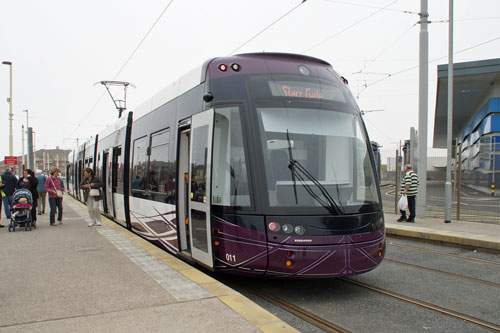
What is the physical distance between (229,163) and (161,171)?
2.58 m

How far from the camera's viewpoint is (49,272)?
5.87 m

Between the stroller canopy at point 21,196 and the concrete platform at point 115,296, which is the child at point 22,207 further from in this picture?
the concrete platform at point 115,296

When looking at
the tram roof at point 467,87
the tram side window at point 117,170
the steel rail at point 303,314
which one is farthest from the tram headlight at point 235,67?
the tram roof at point 467,87

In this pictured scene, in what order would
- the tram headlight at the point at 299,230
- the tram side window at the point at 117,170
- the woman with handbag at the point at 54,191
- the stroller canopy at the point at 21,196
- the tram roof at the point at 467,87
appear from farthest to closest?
the tram roof at the point at 467,87
the woman with handbag at the point at 54,191
the tram side window at the point at 117,170
the stroller canopy at the point at 21,196
the tram headlight at the point at 299,230

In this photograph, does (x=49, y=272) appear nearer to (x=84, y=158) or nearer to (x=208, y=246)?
(x=208, y=246)

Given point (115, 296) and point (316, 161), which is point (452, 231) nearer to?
point (316, 161)

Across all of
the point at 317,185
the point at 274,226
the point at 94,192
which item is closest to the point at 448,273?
the point at 317,185

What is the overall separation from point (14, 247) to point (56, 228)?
3.12m

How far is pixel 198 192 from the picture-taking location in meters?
5.94

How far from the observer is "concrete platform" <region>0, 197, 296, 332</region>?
3859 millimetres

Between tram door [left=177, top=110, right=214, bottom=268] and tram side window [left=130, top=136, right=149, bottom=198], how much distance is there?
2.53 meters

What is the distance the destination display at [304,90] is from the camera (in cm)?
572

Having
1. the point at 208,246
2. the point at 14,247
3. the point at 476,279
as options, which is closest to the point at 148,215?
the point at 14,247

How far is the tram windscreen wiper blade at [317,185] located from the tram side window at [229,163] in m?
0.61
